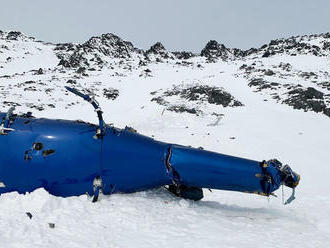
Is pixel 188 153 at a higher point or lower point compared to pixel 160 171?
higher

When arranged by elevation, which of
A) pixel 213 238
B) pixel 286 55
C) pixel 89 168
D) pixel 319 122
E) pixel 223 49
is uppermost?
pixel 223 49

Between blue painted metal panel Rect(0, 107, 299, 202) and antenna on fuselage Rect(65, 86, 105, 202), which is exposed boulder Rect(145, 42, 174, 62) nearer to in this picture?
blue painted metal panel Rect(0, 107, 299, 202)

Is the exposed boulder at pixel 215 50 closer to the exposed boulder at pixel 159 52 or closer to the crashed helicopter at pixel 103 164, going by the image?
the exposed boulder at pixel 159 52

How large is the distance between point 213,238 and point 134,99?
100 ft

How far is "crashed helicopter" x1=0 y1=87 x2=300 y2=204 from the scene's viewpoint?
6086 millimetres

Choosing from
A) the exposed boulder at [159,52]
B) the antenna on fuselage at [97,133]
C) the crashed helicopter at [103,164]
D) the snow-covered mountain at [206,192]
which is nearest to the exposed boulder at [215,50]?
the exposed boulder at [159,52]

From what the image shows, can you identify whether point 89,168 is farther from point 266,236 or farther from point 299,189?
point 299,189

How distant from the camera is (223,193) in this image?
8.90 meters

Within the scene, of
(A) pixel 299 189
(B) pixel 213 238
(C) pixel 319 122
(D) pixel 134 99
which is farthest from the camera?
(D) pixel 134 99

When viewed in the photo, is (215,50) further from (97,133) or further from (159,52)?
(97,133)

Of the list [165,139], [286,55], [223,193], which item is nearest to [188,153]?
[223,193]

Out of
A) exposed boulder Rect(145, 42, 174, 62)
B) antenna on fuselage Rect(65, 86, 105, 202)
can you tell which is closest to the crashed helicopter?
antenna on fuselage Rect(65, 86, 105, 202)

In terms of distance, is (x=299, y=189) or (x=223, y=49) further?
(x=223, y=49)

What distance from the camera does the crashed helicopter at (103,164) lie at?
6086 millimetres
